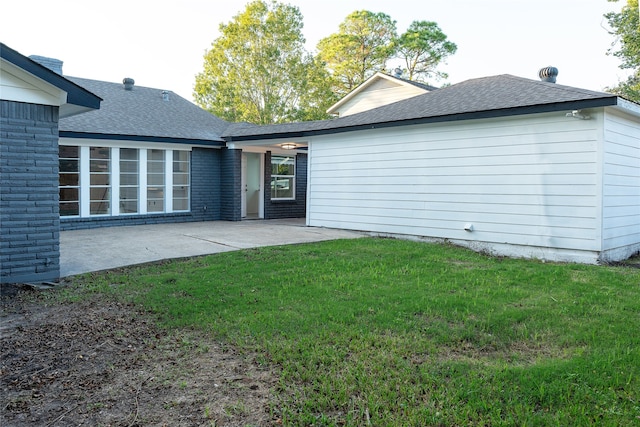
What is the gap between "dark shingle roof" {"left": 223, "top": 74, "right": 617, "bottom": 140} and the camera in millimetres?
7574

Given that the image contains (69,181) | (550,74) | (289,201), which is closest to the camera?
(550,74)

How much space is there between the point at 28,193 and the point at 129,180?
Answer: 699cm

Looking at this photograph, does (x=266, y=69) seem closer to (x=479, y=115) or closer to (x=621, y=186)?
(x=479, y=115)

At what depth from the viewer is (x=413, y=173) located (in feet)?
32.6

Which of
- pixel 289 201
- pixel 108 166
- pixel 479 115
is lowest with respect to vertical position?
pixel 289 201

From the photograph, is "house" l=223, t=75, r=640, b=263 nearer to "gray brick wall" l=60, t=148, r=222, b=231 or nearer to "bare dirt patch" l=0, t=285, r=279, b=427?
"gray brick wall" l=60, t=148, r=222, b=231

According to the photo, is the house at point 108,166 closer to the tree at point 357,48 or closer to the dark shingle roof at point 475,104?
the dark shingle roof at point 475,104

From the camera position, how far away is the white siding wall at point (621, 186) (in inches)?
294

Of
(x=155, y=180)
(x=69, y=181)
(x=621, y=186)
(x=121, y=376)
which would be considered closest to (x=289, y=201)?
(x=155, y=180)

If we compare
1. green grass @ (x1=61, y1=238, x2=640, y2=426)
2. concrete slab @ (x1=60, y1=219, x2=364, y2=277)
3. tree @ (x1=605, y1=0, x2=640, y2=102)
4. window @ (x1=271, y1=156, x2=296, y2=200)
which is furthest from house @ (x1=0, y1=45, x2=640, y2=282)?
tree @ (x1=605, y1=0, x2=640, y2=102)

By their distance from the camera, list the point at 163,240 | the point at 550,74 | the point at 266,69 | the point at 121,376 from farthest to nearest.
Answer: the point at 266,69
the point at 550,74
the point at 163,240
the point at 121,376

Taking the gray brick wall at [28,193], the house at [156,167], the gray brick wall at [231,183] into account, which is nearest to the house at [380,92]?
the house at [156,167]

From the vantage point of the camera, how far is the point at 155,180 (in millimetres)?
13281

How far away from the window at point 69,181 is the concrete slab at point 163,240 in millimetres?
710
